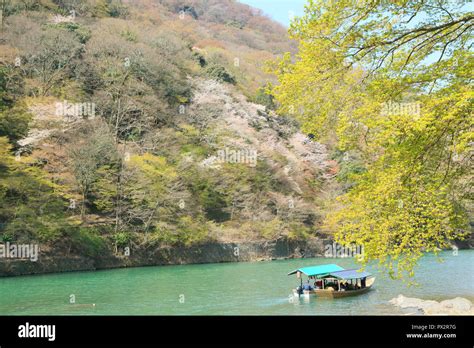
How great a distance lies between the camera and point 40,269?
2989cm

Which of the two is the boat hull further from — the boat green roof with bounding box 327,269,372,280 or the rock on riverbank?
the rock on riverbank

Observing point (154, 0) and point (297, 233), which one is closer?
point (297, 233)

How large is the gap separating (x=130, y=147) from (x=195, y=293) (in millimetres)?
22191

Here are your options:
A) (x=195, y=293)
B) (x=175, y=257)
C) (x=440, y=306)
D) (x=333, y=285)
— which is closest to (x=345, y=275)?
(x=333, y=285)

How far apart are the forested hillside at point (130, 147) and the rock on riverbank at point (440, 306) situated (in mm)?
21501

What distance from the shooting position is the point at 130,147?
42.0 meters

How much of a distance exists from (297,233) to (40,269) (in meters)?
25.3

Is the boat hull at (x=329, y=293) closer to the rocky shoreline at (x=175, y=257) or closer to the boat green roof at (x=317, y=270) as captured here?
the boat green roof at (x=317, y=270)

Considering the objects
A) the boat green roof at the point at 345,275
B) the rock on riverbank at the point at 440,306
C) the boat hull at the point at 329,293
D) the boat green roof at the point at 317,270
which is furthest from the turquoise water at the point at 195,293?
the boat green roof at the point at 317,270

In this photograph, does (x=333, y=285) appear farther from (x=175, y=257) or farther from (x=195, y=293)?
(x=175, y=257)

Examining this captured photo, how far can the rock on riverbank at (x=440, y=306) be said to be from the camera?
15254 mm

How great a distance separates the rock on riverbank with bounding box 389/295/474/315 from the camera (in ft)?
50.0

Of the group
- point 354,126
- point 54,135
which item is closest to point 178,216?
point 54,135
